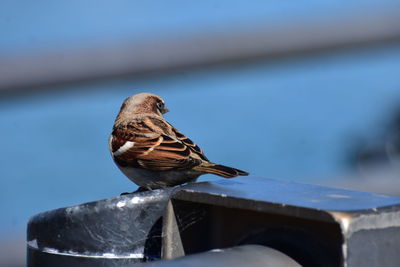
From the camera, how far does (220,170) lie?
3.32m

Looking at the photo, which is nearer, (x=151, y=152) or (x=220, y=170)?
(x=220, y=170)

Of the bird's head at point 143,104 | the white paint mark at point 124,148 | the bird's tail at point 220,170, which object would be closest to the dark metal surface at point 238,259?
the bird's tail at point 220,170

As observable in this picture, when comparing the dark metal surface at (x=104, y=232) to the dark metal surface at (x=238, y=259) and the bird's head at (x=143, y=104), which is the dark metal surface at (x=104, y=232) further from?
the bird's head at (x=143, y=104)

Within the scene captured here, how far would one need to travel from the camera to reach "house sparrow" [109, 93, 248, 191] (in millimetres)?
3588

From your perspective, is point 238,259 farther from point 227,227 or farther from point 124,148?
point 124,148

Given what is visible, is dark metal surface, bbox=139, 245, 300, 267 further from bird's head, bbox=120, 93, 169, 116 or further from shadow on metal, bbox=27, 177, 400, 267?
bird's head, bbox=120, 93, 169, 116

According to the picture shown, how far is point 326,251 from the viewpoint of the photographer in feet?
4.85

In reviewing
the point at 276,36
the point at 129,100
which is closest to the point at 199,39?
the point at 276,36

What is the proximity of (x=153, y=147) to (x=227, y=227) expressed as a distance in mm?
2083

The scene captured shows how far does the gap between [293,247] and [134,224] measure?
41cm

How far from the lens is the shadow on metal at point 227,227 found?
4.45ft

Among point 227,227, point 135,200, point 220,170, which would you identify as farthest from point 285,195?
point 220,170

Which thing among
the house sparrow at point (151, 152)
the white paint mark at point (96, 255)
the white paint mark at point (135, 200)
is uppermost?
the house sparrow at point (151, 152)

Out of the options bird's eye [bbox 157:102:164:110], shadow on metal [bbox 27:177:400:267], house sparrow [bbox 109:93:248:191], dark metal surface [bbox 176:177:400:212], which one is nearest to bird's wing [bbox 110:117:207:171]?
house sparrow [bbox 109:93:248:191]
